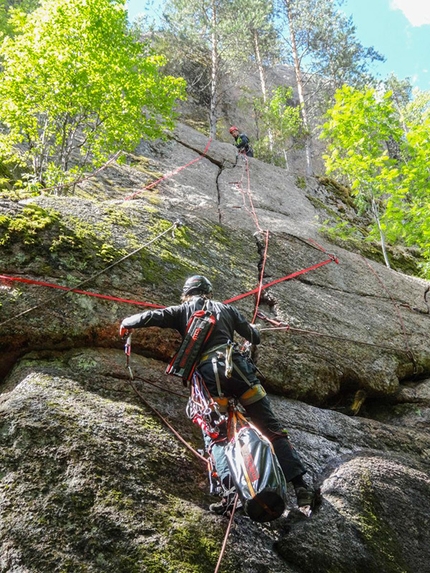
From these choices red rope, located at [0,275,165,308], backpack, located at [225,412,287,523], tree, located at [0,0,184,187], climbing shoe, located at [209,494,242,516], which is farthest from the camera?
tree, located at [0,0,184,187]

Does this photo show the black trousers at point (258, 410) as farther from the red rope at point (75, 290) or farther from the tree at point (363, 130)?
the tree at point (363, 130)

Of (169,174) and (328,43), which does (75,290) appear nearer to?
(169,174)

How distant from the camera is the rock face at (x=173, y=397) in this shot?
3.40 metres

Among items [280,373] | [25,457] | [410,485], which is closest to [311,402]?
[280,373]

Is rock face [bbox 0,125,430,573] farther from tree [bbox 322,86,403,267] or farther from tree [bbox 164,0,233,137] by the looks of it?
tree [bbox 164,0,233,137]

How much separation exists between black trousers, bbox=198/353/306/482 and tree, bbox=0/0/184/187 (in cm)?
616

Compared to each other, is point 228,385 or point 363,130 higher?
point 363,130

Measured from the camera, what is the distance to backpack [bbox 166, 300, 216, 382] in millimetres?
4367

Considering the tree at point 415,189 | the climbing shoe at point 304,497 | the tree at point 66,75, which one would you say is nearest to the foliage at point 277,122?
the tree at point 415,189

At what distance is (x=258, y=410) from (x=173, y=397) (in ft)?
3.36

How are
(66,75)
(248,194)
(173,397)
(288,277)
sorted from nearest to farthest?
(173,397) < (288,277) < (66,75) < (248,194)

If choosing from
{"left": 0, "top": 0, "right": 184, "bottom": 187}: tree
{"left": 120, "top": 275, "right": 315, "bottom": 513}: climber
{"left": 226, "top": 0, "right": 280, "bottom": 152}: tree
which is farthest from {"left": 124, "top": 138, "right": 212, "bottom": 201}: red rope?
{"left": 226, "top": 0, "right": 280, "bottom": 152}: tree

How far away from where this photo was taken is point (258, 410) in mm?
4359

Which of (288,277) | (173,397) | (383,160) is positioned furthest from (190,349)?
(383,160)
